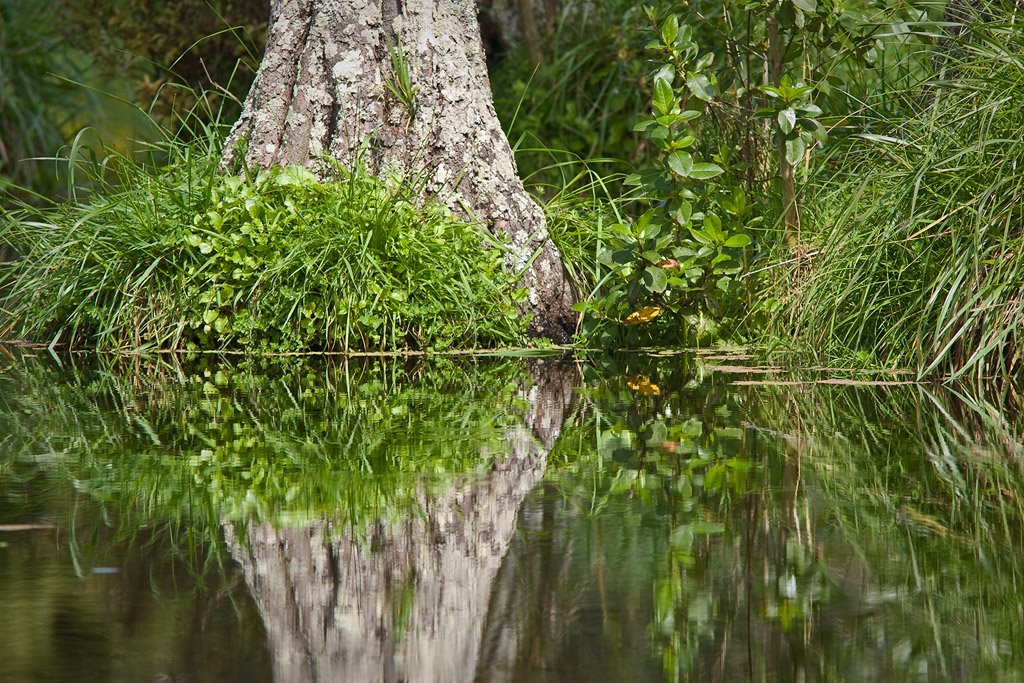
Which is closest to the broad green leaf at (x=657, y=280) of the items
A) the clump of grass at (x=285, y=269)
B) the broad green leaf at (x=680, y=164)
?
the broad green leaf at (x=680, y=164)

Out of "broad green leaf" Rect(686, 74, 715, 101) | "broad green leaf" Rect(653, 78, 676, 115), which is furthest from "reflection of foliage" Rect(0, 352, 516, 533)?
"broad green leaf" Rect(686, 74, 715, 101)

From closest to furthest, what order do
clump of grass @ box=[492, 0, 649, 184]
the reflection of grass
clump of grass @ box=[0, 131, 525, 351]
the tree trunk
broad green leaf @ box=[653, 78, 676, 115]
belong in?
the reflection of grass, broad green leaf @ box=[653, 78, 676, 115], clump of grass @ box=[0, 131, 525, 351], the tree trunk, clump of grass @ box=[492, 0, 649, 184]

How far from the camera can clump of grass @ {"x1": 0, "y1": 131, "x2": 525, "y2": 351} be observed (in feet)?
17.1

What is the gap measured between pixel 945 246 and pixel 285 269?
2.69 meters

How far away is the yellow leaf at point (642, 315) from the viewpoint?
5360 mm

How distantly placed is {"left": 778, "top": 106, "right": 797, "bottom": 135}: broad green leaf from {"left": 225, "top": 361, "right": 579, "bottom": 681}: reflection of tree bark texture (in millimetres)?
2801

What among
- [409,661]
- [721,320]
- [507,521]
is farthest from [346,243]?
[409,661]

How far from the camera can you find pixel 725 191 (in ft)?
18.8

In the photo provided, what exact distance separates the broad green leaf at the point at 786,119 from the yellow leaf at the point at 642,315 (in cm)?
97

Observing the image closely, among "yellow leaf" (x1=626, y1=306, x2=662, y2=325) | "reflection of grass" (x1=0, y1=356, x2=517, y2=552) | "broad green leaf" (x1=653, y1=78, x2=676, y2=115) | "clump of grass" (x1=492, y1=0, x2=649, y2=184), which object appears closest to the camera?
"reflection of grass" (x1=0, y1=356, x2=517, y2=552)

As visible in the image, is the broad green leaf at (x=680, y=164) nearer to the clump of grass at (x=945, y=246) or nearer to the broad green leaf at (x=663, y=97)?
the broad green leaf at (x=663, y=97)

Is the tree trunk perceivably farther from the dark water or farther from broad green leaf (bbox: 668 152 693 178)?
the dark water

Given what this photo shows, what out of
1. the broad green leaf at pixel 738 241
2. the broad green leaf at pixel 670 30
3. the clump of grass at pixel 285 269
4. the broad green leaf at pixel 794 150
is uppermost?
the broad green leaf at pixel 670 30

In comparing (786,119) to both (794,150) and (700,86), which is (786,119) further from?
(700,86)
